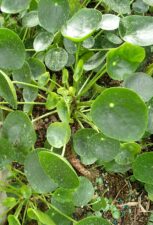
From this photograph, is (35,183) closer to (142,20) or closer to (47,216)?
(47,216)

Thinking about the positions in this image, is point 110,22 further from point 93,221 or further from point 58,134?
Answer: point 93,221

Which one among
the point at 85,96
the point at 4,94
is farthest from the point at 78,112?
the point at 4,94

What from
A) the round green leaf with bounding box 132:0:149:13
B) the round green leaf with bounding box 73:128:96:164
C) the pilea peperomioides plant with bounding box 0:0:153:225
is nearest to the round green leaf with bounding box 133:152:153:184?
the pilea peperomioides plant with bounding box 0:0:153:225

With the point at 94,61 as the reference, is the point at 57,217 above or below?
below

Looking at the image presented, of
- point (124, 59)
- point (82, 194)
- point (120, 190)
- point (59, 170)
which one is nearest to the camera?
point (59, 170)

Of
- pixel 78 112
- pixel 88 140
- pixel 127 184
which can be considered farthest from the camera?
pixel 127 184

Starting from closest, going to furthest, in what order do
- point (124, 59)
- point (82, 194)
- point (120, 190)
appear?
point (124, 59) → point (82, 194) → point (120, 190)

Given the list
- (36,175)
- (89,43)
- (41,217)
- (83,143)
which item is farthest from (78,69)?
(41,217)
